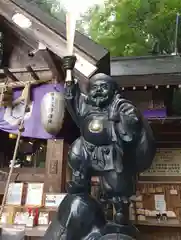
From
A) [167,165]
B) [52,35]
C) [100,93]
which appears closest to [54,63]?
[52,35]

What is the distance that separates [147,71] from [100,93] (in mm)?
3186

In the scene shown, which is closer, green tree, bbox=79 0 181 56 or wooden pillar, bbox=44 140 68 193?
wooden pillar, bbox=44 140 68 193

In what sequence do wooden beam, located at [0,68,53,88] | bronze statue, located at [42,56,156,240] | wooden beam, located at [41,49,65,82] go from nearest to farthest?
bronze statue, located at [42,56,156,240], wooden beam, located at [41,49,65,82], wooden beam, located at [0,68,53,88]

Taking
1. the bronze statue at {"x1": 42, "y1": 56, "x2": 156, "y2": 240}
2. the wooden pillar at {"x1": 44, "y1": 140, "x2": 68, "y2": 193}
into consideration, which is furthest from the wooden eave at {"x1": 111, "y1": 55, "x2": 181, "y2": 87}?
the bronze statue at {"x1": 42, "y1": 56, "x2": 156, "y2": 240}

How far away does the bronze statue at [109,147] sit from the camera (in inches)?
104

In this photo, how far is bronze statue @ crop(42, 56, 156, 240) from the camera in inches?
104

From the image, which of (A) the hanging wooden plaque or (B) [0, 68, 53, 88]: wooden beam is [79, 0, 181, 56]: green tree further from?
(B) [0, 68, 53, 88]: wooden beam

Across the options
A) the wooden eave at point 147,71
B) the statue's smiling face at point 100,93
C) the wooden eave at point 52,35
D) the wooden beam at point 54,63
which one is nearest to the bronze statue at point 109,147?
the statue's smiling face at point 100,93

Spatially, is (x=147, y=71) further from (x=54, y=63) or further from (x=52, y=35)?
(x=52, y=35)

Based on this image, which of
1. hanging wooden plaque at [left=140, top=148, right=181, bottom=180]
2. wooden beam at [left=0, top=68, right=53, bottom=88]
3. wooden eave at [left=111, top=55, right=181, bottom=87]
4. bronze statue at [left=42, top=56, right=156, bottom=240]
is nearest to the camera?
bronze statue at [left=42, top=56, right=156, bottom=240]

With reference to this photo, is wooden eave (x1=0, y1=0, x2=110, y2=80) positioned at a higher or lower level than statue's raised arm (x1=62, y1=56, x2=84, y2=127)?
higher

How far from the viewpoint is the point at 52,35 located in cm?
412

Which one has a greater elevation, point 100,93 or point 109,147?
point 100,93

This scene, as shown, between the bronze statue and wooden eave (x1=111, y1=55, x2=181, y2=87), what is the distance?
98.7 inches
